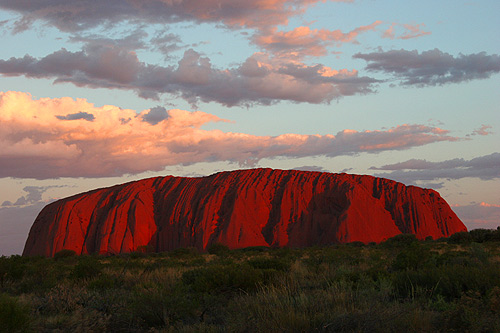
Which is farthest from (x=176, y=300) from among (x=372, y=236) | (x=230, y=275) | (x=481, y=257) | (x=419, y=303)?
(x=372, y=236)

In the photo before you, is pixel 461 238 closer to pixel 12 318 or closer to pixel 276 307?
pixel 276 307

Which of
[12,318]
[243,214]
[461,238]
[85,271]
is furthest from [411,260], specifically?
[243,214]

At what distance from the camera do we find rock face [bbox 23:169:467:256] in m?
67.1

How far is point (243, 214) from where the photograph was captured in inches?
2724

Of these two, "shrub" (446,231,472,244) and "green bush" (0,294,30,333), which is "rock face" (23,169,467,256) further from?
"green bush" (0,294,30,333)

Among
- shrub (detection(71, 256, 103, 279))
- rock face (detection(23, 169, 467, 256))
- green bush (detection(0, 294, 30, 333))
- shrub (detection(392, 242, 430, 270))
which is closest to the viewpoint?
green bush (detection(0, 294, 30, 333))

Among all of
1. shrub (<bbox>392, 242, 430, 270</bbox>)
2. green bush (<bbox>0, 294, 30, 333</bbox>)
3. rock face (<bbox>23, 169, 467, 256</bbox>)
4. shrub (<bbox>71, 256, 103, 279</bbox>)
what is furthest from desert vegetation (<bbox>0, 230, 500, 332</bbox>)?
rock face (<bbox>23, 169, 467, 256</bbox>)

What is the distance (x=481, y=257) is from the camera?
15.3 m

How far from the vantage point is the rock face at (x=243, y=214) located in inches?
2640

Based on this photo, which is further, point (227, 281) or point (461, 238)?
point (461, 238)

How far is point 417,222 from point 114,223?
5253 cm

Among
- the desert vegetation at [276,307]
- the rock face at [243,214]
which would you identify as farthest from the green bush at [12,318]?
the rock face at [243,214]

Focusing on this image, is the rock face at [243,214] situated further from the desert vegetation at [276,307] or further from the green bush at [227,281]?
the desert vegetation at [276,307]

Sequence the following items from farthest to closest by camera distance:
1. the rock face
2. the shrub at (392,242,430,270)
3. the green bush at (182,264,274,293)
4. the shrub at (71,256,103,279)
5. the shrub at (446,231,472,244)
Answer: the rock face, the shrub at (446,231,472,244), the shrub at (71,256,103,279), the shrub at (392,242,430,270), the green bush at (182,264,274,293)
